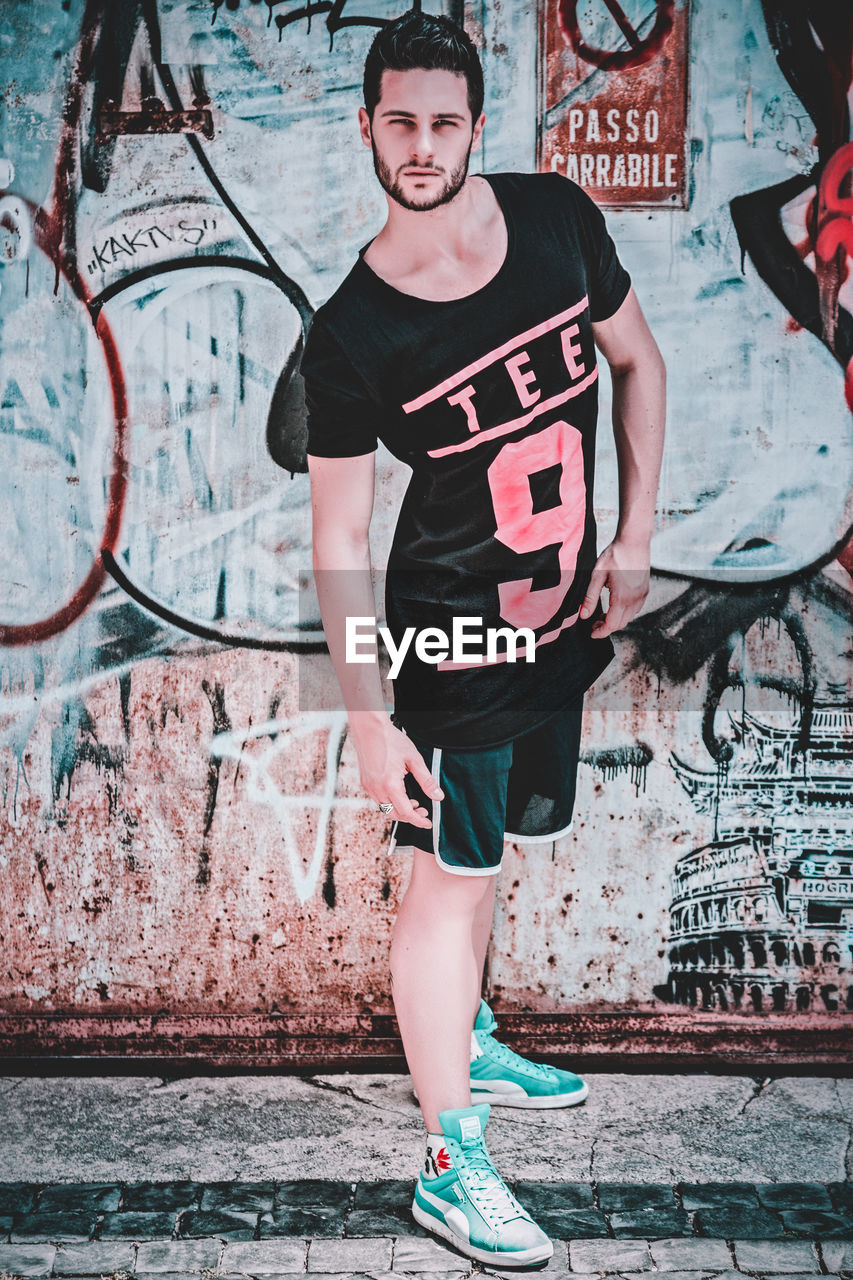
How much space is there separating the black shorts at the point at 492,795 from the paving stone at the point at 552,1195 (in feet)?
2.30

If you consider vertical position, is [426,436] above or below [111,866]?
above

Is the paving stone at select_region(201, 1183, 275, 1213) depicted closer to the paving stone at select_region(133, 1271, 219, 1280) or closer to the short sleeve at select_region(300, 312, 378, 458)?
the paving stone at select_region(133, 1271, 219, 1280)

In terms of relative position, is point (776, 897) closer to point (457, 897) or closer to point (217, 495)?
point (457, 897)

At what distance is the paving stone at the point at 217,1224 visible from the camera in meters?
2.49

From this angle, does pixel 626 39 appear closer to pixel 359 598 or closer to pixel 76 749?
pixel 359 598

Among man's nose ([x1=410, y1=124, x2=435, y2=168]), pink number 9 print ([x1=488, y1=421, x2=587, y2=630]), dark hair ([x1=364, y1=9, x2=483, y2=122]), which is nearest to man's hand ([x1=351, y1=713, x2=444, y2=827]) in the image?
pink number 9 print ([x1=488, y1=421, x2=587, y2=630])

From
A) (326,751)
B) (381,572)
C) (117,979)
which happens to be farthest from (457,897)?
(117,979)

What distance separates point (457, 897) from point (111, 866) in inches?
42.5

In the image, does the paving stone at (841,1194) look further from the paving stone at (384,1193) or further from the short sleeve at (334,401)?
the short sleeve at (334,401)

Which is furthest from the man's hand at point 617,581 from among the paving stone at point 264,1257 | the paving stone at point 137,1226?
the paving stone at point 137,1226

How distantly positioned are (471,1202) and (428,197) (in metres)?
2.09

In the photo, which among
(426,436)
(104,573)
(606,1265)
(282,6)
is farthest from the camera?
(104,573)

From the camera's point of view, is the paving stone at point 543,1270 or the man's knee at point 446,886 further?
the man's knee at point 446,886

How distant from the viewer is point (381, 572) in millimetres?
3080
